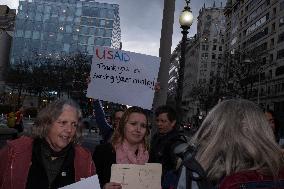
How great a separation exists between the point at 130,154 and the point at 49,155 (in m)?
1.04

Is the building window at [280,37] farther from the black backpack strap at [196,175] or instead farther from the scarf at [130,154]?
the black backpack strap at [196,175]

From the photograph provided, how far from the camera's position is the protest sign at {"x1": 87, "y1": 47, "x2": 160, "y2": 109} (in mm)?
6371

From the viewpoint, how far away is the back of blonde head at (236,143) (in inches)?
91.3

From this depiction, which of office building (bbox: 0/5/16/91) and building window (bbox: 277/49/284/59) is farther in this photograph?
office building (bbox: 0/5/16/91)

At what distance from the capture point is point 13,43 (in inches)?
5379

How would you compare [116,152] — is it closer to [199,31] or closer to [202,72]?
[202,72]

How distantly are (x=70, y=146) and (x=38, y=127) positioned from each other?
13.0 inches

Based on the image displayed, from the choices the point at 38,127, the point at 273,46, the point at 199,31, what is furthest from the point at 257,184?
the point at 199,31

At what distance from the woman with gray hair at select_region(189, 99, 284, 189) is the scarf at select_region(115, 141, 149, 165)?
1.97 m

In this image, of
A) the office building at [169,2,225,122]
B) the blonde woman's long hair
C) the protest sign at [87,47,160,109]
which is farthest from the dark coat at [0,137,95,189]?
the office building at [169,2,225,122]

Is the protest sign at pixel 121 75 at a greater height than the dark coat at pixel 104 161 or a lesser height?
greater

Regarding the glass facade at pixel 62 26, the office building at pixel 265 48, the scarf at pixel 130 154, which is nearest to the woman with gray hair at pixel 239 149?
the scarf at pixel 130 154

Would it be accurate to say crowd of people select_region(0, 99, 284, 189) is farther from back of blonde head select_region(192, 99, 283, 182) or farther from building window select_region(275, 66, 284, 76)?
building window select_region(275, 66, 284, 76)

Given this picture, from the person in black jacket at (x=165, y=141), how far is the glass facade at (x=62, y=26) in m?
132
